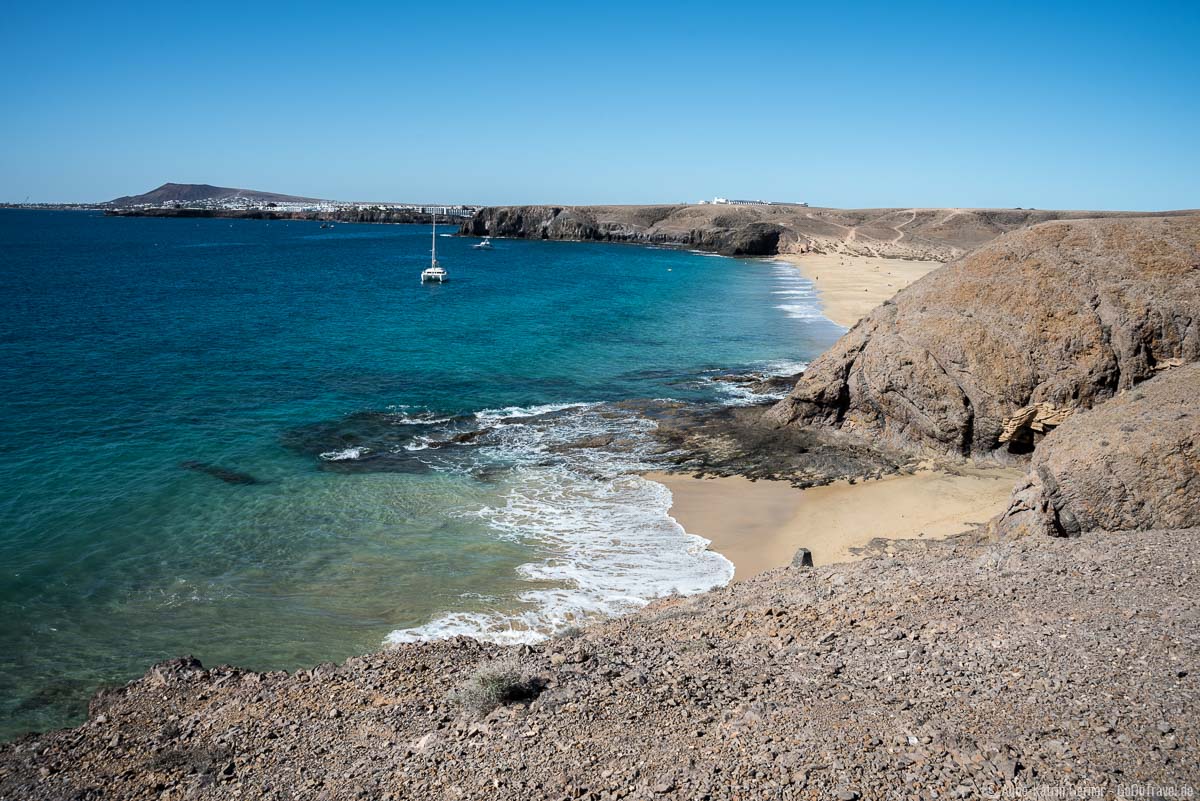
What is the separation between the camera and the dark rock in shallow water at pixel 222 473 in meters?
18.7

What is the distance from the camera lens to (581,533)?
16.1m

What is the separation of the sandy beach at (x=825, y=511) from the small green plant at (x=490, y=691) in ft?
22.1

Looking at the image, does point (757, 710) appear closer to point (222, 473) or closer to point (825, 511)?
point (825, 511)

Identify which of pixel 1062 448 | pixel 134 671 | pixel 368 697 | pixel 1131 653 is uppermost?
pixel 1062 448

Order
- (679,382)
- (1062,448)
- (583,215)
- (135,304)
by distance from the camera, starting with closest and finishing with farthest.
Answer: (1062,448)
(679,382)
(135,304)
(583,215)

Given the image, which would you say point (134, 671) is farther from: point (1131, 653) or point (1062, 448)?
point (1062, 448)

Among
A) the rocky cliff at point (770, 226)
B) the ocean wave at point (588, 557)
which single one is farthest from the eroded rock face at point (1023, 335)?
the rocky cliff at point (770, 226)

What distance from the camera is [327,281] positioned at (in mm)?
67312

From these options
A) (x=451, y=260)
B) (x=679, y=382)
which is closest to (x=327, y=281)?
(x=451, y=260)

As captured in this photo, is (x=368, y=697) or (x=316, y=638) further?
(x=316, y=638)

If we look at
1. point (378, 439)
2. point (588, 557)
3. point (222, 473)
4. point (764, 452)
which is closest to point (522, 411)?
point (378, 439)

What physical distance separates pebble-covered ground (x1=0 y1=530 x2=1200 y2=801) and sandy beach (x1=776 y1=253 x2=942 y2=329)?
113ft

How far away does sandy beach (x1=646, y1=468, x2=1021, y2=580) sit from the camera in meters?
15.2

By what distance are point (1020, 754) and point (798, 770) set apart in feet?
6.02
